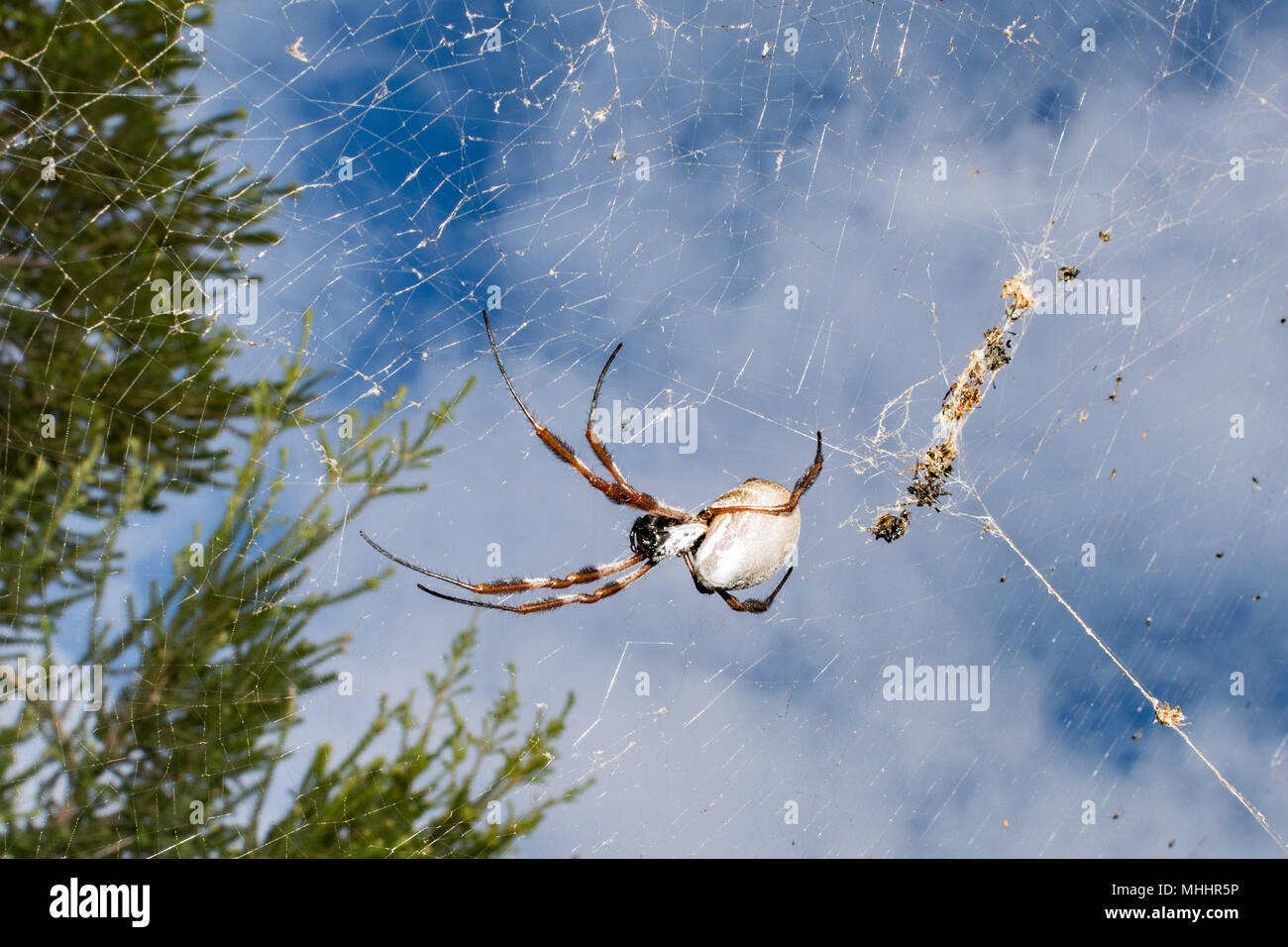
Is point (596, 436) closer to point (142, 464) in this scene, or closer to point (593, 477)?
point (593, 477)

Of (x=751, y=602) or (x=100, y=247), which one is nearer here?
(x=100, y=247)

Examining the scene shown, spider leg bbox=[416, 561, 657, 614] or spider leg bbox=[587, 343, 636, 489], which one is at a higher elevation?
spider leg bbox=[587, 343, 636, 489]

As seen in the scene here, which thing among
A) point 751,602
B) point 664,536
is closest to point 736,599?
point 751,602

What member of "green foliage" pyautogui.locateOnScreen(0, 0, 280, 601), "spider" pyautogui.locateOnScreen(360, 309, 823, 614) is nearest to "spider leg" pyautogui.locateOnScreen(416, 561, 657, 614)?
"spider" pyautogui.locateOnScreen(360, 309, 823, 614)

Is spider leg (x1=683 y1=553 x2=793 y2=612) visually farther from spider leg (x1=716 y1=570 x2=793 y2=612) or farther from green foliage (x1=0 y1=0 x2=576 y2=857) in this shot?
green foliage (x1=0 y1=0 x2=576 y2=857)

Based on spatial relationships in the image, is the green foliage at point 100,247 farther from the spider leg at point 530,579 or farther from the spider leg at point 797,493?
the spider leg at point 797,493

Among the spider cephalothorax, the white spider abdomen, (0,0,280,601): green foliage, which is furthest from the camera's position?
the spider cephalothorax
